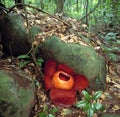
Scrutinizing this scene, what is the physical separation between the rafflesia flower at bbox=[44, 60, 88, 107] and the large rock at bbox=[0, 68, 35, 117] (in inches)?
18.0

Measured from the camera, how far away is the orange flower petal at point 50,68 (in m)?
4.54

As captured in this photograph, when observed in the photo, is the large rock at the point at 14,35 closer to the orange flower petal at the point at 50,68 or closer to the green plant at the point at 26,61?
the green plant at the point at 26,61

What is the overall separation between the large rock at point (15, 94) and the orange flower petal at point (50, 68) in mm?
537

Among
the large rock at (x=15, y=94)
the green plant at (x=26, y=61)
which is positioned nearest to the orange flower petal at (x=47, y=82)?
the green plant at (x=26, y=61)

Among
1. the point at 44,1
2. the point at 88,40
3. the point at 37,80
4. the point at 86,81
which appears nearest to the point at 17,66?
the point at 37,80

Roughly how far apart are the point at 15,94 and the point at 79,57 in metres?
1.37

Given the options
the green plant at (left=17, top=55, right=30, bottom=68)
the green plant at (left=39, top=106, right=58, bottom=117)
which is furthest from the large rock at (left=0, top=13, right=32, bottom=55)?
the green plant at (left=39, top=106, right=58, bottom=117)

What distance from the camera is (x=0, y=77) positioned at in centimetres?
374

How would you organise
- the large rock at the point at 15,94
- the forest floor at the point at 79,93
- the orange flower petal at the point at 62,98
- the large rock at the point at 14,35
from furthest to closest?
the large rock at the point at 14,35 < the orange flower petal at the point at 62,98 < the forest floor at the point at 79,93 < the large rock at the point at 15,94

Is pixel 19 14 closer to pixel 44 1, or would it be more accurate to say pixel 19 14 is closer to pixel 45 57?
pixel 45 57

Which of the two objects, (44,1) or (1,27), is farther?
(44,1)

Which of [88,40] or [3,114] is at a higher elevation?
[88,40]

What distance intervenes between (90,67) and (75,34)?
1.02 m

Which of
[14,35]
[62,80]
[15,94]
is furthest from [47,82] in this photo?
[14,35]
